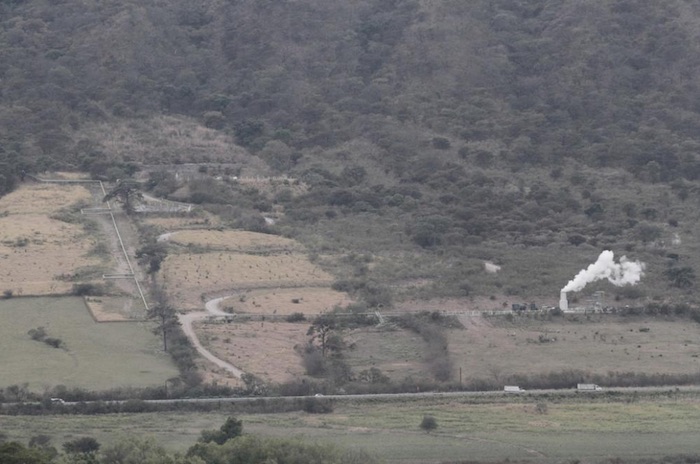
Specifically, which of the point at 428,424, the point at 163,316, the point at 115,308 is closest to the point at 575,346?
the point at 428,424

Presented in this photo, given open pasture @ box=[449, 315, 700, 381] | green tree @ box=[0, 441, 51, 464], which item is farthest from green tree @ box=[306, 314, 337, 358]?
green tree @ box=[0, 441, 51, 464]

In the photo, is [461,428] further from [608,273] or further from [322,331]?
[608,273]

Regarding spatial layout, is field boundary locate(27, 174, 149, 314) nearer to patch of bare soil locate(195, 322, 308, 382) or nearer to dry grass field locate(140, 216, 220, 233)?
dry grass field locate(140, 216, 220, 233)

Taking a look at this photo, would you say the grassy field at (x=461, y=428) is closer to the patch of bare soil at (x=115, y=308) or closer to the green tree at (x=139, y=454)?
the green tree at (x=139, y=454)

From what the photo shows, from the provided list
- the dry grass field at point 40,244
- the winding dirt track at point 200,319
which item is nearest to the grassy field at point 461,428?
the winding dirt track at point 200,319

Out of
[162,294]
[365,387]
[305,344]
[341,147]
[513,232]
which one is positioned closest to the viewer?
[365,387]

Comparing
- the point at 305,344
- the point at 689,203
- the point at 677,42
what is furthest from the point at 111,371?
the point at 677,42

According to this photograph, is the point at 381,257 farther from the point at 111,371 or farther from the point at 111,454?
the point at 111,454
